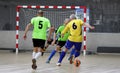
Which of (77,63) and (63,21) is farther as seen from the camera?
(63,21)

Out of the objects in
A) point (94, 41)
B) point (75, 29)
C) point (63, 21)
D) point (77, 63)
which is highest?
point (63, 21)

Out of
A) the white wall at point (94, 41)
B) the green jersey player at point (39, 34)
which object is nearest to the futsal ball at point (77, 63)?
the green jersey player at point (39, 34)

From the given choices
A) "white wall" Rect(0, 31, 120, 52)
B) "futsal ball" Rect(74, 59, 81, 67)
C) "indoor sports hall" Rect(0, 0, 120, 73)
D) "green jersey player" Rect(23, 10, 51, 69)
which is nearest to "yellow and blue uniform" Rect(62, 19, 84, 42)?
"futsal ball" Rect(74, 59, 81, 67)

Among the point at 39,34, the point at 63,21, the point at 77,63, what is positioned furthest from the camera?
the point at 63,21

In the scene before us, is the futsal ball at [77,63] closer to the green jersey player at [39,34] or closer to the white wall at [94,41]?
the green jersey player at [39,34]

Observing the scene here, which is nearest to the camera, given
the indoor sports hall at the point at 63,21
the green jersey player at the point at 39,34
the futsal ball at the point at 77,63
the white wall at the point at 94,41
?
the green jersey player at the point at 39,34

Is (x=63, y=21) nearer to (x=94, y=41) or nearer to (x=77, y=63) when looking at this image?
(x=94, y=41)

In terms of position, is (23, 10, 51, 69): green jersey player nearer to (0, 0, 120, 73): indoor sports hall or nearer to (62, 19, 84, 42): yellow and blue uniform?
(62, 19, 84, 42): yellow and blue uniform

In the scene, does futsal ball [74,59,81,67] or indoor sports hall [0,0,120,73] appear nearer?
futsal ball [74,59,81,67]

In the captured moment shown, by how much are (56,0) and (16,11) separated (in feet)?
7.56

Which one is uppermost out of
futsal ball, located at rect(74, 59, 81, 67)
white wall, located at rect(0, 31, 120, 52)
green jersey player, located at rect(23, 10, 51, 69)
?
green jersey player, located at rect(23, 10, 51, 69)

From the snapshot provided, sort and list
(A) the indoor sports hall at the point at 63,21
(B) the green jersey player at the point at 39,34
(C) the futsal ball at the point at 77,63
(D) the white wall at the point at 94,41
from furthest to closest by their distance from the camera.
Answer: (D) the white wall at the point at 94,41, (A) the indoor sports hall at the point at 63,21, (C) the futsal ball at the point at 77,63, (B) the green jersey player at the point at 39,34

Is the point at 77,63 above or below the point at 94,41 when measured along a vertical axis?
below

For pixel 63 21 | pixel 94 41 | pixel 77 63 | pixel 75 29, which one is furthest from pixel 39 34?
pixel 94 41
